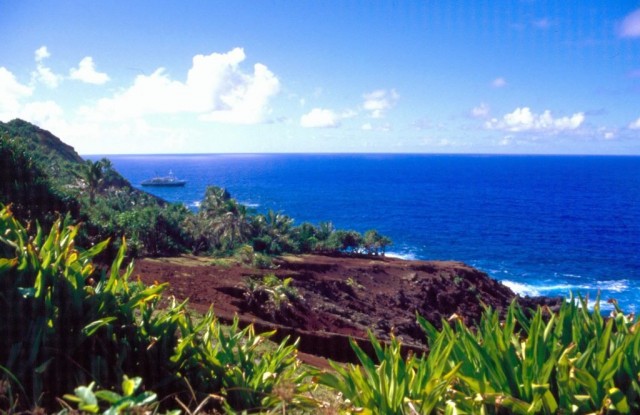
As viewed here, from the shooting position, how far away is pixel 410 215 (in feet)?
325

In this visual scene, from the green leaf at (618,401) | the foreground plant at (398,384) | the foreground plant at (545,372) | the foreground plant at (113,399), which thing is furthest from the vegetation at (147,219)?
the green leaf at (618,401)

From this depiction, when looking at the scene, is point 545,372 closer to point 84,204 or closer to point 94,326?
point 94,326

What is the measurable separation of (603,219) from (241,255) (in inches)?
3153

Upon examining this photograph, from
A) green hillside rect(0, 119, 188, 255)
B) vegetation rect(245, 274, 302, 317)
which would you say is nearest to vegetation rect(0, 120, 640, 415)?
green hillside rect(0, 119, 188, 255)

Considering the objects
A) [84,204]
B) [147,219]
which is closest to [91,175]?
[84,204]

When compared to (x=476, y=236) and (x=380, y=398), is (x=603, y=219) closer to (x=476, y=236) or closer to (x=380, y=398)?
(x=476, y=236)

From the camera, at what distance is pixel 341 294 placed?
35156mm

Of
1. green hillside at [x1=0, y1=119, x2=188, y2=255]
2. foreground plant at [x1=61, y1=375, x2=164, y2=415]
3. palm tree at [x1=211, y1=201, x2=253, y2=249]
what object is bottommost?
palm tree at [x1=211, y1=201, x2=253, y2=249]

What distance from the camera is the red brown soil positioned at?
73.5ft

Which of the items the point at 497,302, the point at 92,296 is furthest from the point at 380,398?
the point at 497,302

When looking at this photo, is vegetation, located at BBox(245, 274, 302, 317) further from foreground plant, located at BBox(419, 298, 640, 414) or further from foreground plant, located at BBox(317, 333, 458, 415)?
foreground plant, located at BBox(419, 298, 640, 414)

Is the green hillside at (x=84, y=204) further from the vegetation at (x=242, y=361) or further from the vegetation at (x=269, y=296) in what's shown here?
the vegetation at (x=269, y=296)

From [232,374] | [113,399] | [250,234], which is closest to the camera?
[113,399]

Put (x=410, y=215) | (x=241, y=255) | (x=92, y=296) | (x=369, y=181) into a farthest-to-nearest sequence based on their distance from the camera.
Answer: (x=369, y=181) < (x=410, y=215) < (x=241, y=255) < (x=92, y=296)
